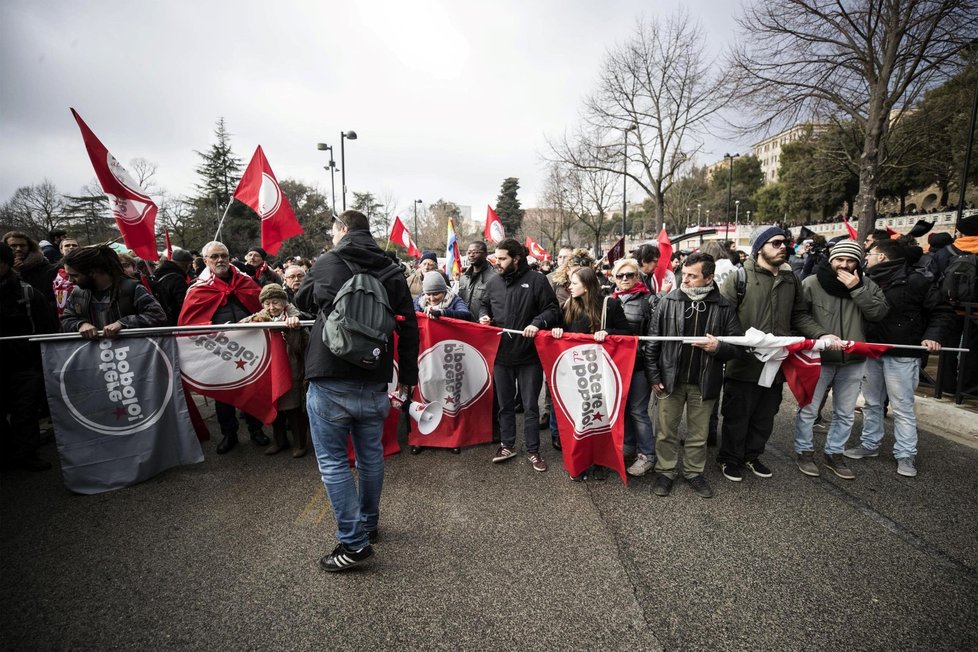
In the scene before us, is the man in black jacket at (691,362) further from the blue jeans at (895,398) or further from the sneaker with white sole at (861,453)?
the sneaker with white sole at (861,453)

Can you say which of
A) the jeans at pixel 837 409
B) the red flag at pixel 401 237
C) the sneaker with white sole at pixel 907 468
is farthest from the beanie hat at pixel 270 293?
the red flag at pixel 401 237

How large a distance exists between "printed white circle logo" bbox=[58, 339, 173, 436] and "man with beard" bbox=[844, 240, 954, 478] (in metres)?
6.53

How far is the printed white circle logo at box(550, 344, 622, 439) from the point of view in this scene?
391cm

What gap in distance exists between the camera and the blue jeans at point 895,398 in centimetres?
400

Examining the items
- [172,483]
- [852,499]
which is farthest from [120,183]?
[852,499]

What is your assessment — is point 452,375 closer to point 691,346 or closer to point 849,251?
point 691,346

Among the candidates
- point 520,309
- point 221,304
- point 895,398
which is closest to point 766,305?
point 895,398

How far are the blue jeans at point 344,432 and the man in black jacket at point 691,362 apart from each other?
7.71 feet

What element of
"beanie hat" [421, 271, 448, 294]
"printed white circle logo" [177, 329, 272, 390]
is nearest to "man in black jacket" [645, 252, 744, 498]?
"beanie hat" [421, 271, 448, 294]

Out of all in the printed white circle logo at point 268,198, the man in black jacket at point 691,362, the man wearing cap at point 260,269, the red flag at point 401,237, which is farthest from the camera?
the red flag at point 401,237

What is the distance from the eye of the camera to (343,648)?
221 centimetres

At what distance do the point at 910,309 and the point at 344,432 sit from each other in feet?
16.6

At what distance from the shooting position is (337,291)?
2723 millimetres

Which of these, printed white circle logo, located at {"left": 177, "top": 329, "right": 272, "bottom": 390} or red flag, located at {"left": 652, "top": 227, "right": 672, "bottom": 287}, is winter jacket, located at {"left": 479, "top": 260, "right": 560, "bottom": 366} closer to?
printed white circle logo, located at {"left": 177, "top": 329, "right": 272, "bottom": 390}
